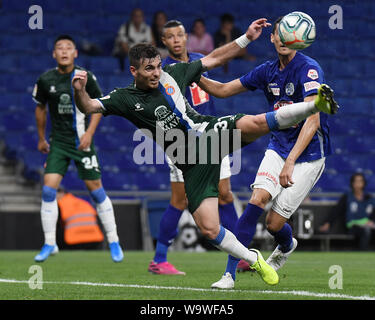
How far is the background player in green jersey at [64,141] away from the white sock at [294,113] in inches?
152

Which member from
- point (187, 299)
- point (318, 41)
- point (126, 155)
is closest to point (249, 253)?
point (187, 299)

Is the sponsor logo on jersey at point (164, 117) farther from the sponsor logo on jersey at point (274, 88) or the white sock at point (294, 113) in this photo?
the sponsor logo on jersey at point (274, 88)

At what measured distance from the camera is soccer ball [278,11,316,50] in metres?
5.74

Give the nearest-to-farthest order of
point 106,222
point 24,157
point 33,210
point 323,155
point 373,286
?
point 373,286 < point 323,155 < point 106,222 < point 33,210 < point 24,157

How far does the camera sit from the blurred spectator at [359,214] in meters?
12.4

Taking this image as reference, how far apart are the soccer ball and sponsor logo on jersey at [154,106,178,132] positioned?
974 mm

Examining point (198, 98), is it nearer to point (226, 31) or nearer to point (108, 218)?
point (108, 218)

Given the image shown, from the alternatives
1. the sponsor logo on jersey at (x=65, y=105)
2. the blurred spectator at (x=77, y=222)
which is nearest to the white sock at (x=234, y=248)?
the sponsor logo on jersey at (x=65, y=105)

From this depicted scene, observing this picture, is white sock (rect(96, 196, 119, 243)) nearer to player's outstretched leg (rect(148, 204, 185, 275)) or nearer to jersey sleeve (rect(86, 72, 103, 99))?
jersey sleeve (rect(86, 72, 103, 99))

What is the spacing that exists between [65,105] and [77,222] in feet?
10.9

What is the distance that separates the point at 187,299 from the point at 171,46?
341cm

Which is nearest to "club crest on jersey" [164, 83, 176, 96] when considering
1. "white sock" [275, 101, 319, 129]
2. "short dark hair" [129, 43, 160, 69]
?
"short dark hair" [129, 43, 160, 69]

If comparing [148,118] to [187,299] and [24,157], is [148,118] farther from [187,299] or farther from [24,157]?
[24,157]

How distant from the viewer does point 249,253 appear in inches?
220
